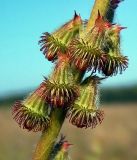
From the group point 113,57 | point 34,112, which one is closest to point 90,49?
point 113,57

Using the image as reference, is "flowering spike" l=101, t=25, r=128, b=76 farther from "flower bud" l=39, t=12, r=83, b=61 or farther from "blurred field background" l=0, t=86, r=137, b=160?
"blurred field background" l=0, t=86, r=137, b=160

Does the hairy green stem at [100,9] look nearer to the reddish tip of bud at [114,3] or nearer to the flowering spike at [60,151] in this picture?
the reddish tip of bud at [114,3]

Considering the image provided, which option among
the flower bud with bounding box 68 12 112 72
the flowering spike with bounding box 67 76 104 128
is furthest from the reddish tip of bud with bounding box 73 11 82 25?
the flowering spike with bounding box 67 76 104 128

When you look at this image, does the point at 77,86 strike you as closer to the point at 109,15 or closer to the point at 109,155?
the point at 109,15

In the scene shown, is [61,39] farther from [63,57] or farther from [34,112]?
[34,112]

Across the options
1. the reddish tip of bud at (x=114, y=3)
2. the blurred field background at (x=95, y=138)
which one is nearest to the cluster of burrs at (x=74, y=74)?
the reddish tip of bud at (x=114, y=3)

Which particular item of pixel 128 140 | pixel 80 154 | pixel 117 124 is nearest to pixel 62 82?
pixel 80 154
